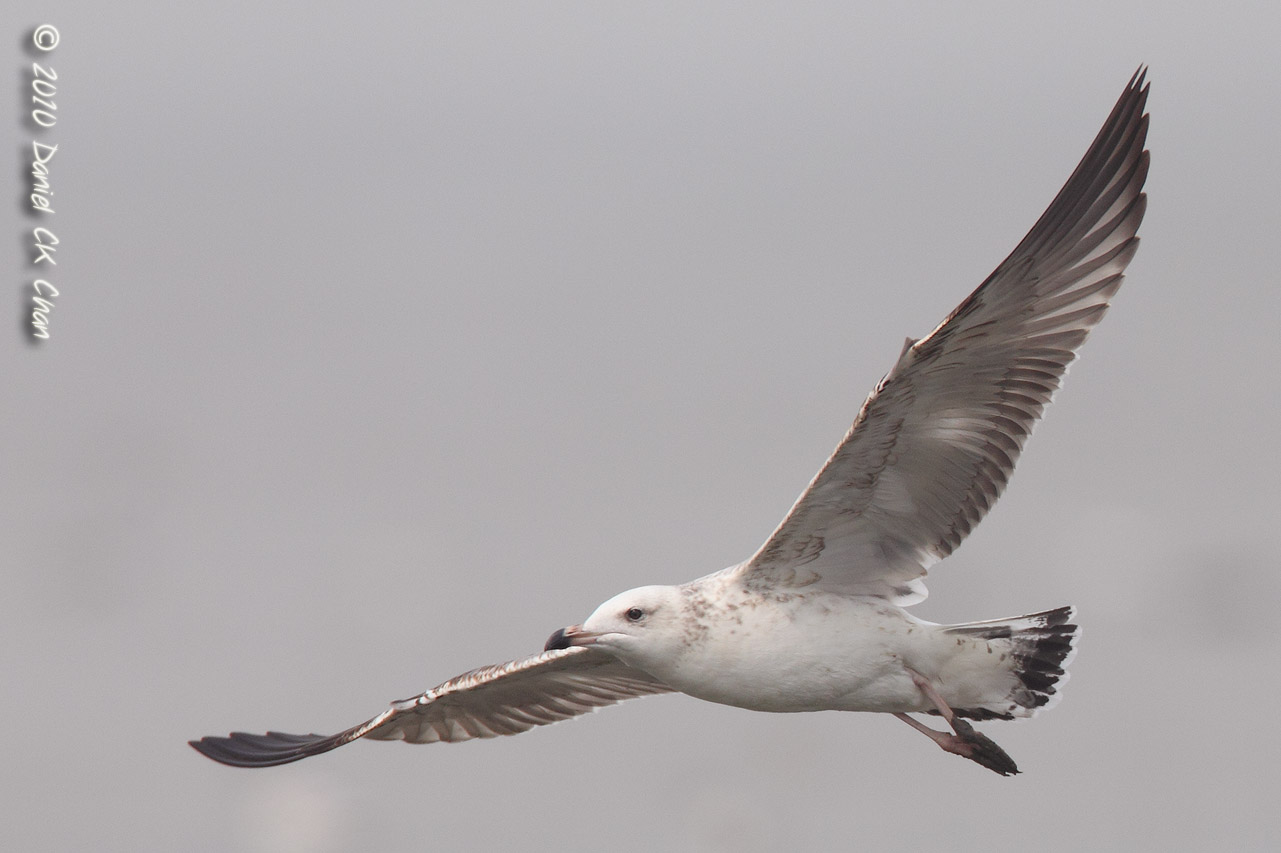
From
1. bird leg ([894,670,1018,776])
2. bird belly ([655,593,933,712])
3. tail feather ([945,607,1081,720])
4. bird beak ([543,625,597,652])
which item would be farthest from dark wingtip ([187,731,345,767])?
tail feather ([945,607,1081,720])

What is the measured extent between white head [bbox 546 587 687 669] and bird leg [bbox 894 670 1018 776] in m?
1.35

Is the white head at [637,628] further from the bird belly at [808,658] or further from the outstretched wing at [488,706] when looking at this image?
the outstretched wing at [488,706]

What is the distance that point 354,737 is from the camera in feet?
31.8

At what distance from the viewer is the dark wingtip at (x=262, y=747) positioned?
31.6ft

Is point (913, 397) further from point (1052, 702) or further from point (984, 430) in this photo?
point (1052, 702)

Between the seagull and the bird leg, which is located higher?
the seagull

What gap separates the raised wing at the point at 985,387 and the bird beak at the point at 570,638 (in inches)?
35.4

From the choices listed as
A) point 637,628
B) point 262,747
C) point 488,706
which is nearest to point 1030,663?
point 637,628

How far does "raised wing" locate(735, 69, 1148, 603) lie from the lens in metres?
7.97

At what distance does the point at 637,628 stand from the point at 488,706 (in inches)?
95.1

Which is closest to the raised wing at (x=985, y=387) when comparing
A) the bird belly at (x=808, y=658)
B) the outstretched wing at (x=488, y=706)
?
the bird belly at (x=808, y=658)

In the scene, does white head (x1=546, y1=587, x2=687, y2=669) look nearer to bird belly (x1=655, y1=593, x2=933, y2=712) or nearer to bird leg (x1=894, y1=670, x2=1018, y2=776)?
bird belly (x1=655, y1=593, x2=933, y2=712)

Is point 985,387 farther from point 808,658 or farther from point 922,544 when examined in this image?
point 808,658

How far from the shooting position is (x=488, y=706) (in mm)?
10383
